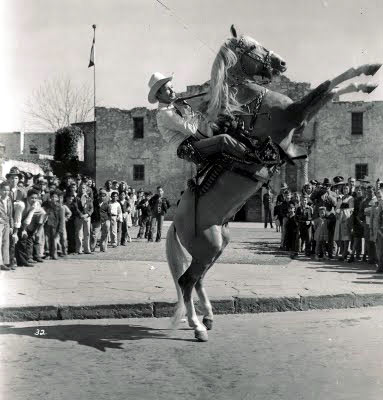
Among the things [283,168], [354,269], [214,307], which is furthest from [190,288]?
[283,168]

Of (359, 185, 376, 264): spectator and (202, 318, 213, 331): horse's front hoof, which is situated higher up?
(359, 185, 376, 264): spectator

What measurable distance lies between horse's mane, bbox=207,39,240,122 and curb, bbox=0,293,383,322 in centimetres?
258

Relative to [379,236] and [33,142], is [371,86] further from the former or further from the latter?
[33,142]

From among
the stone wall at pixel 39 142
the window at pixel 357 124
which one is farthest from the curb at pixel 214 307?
the stone wall at pixel 39 142

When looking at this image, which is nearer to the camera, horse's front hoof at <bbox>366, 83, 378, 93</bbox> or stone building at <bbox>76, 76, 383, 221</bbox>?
horse's front hoof at <bbox>366, 83, 378, 93</bbox>

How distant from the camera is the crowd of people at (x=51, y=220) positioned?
10.1 meters

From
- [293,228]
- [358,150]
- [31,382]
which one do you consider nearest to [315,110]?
[31,382]

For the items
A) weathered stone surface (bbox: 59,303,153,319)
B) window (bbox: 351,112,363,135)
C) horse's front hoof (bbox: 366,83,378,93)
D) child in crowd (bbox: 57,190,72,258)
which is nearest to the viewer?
horse's front hoof (bbox: 366,83,378,93)

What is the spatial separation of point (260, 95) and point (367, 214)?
7.64 m

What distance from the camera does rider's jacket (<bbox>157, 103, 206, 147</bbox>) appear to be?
5.14 meters

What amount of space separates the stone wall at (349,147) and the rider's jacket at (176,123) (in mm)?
34013

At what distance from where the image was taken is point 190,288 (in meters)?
5.50

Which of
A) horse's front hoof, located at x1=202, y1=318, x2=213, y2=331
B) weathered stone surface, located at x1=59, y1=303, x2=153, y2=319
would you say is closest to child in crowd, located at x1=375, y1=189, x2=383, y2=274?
weathered stone surface, located at x1=59, y1=303, x2=153, y2=319

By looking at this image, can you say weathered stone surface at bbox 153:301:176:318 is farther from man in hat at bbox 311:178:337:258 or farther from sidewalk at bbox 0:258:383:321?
man in hat at bbox 311:178:337:258
